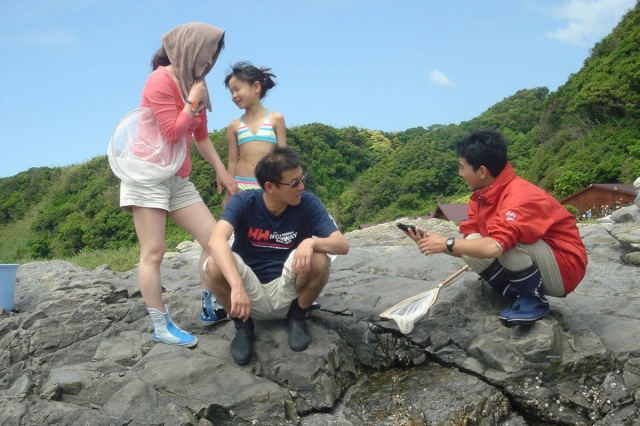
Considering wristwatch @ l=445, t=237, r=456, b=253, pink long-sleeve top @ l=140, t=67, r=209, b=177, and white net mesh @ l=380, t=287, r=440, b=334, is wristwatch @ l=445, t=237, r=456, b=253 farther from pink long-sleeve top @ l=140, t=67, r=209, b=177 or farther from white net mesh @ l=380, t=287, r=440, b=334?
pink long-sleeve top @ l=140, t=67, r=209, b=177

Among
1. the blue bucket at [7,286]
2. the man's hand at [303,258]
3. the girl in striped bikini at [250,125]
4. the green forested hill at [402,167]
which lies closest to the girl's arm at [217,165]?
the girl in striped bikini at [250,125]

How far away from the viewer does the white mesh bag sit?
12.6 feet

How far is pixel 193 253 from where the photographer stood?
8.84 m

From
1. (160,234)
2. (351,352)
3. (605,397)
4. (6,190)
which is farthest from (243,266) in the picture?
(6,190)

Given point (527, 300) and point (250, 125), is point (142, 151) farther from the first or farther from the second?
point (527, 300)

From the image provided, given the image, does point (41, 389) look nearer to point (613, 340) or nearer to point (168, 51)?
point (168, 51)

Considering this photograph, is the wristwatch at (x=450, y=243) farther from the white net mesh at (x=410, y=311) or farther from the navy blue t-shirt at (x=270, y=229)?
the navy blue t-shirt at (x=270, y=229)

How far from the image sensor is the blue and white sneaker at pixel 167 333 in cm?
382

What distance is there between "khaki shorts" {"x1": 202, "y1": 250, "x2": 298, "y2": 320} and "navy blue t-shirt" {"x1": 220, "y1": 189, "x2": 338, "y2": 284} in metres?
0.12

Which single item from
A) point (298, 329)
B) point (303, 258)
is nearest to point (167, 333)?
point (298, 329)

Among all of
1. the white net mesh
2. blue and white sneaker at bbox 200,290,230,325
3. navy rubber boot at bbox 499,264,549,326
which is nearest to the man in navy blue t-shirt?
blue and white sneaker at bbox 200,290,230,325

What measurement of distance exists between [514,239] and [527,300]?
17.1 inches

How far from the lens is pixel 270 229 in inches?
150

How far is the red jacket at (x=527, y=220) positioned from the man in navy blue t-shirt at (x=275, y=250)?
2.87 feet
